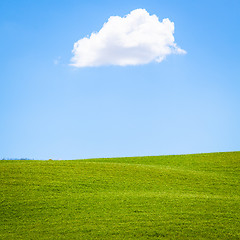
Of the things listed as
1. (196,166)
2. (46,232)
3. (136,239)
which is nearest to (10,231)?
(46,232)

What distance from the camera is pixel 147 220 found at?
16.1 metres

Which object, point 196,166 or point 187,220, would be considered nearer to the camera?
point 187,220

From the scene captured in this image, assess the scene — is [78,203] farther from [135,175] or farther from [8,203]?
[135,175]

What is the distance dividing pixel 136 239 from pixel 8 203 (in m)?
9.37

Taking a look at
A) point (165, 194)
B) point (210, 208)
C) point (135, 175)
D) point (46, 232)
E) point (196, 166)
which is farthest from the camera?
point (196, 166)

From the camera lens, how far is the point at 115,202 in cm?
1880

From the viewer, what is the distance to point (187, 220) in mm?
16219

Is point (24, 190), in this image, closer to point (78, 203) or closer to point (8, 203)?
point (8, 203)

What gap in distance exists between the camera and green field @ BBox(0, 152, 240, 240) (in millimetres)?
15383

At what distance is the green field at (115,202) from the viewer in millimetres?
15383

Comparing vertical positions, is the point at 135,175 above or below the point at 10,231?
above

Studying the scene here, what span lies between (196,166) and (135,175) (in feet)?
31.0

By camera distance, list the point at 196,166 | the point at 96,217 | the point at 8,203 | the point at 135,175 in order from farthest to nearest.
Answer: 1. the point at 196,166
2. the point at 135,175
3. the point at 8,203
4. the point at 96,217

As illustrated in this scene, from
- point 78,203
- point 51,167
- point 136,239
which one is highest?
point 51,167
